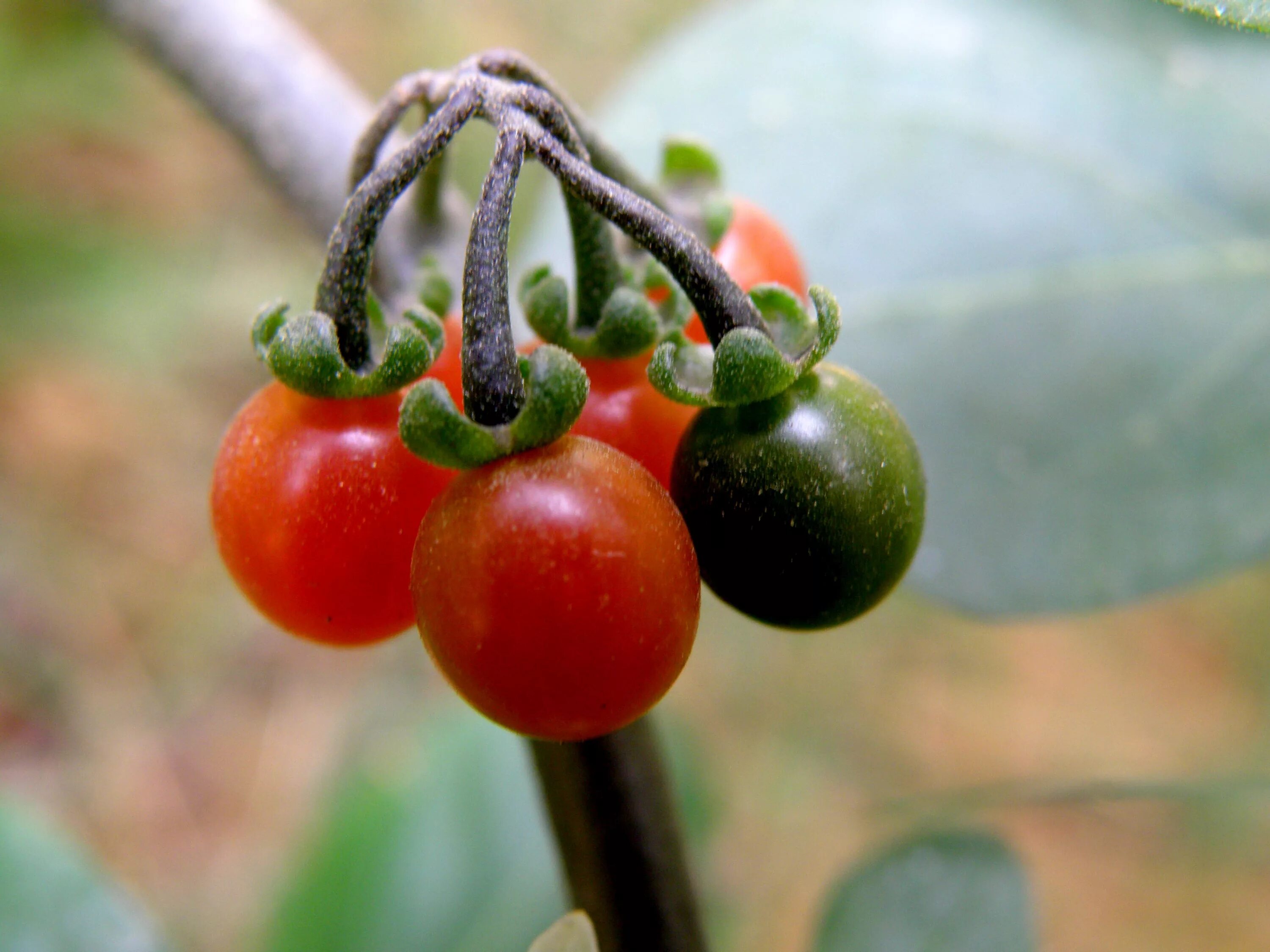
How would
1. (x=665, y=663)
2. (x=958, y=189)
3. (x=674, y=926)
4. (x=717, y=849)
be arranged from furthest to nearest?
(x=717, y=849) → (x=958, y=189) → (x=674, y=926) → (x=665, y=663)

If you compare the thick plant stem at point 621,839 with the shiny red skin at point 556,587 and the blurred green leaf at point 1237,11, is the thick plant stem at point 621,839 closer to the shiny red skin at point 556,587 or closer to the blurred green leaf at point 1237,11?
the shiny red skin at point 556,587

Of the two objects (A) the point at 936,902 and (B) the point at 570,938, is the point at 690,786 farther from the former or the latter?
(B) the point at 570,938

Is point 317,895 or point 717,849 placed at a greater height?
point 317,895

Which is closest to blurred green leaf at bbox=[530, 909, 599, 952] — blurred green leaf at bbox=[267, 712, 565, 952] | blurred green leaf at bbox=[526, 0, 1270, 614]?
blurred green leaf at bbox=[526, 0, 1270, 614]

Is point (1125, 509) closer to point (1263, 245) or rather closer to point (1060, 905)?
point (1263, 245)

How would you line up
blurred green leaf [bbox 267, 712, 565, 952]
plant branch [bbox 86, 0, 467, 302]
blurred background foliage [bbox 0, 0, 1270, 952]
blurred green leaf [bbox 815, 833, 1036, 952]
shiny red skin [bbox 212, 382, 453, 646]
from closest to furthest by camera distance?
shiny red skin [bbox 212, 382, 453, 646] < plant branch [bbox 86, 0, 467, 302] < blurred green leaf [bbox 815, 833, 1036, 952] < blurred green leaf [bbox 267, 712, 565, 952] < blurred background foliage [bbox 0, 0, 1270, 952]

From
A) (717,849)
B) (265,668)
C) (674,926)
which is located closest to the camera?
(674,926)

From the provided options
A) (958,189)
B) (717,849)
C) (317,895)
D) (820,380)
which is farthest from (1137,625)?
(820,380)

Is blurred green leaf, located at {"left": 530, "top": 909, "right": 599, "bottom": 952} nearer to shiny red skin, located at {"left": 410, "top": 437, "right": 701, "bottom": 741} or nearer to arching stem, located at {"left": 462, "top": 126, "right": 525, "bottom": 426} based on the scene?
shiny red skin, located at {"left": 410, "top": 437, "right": 701, "bottom": 741}
